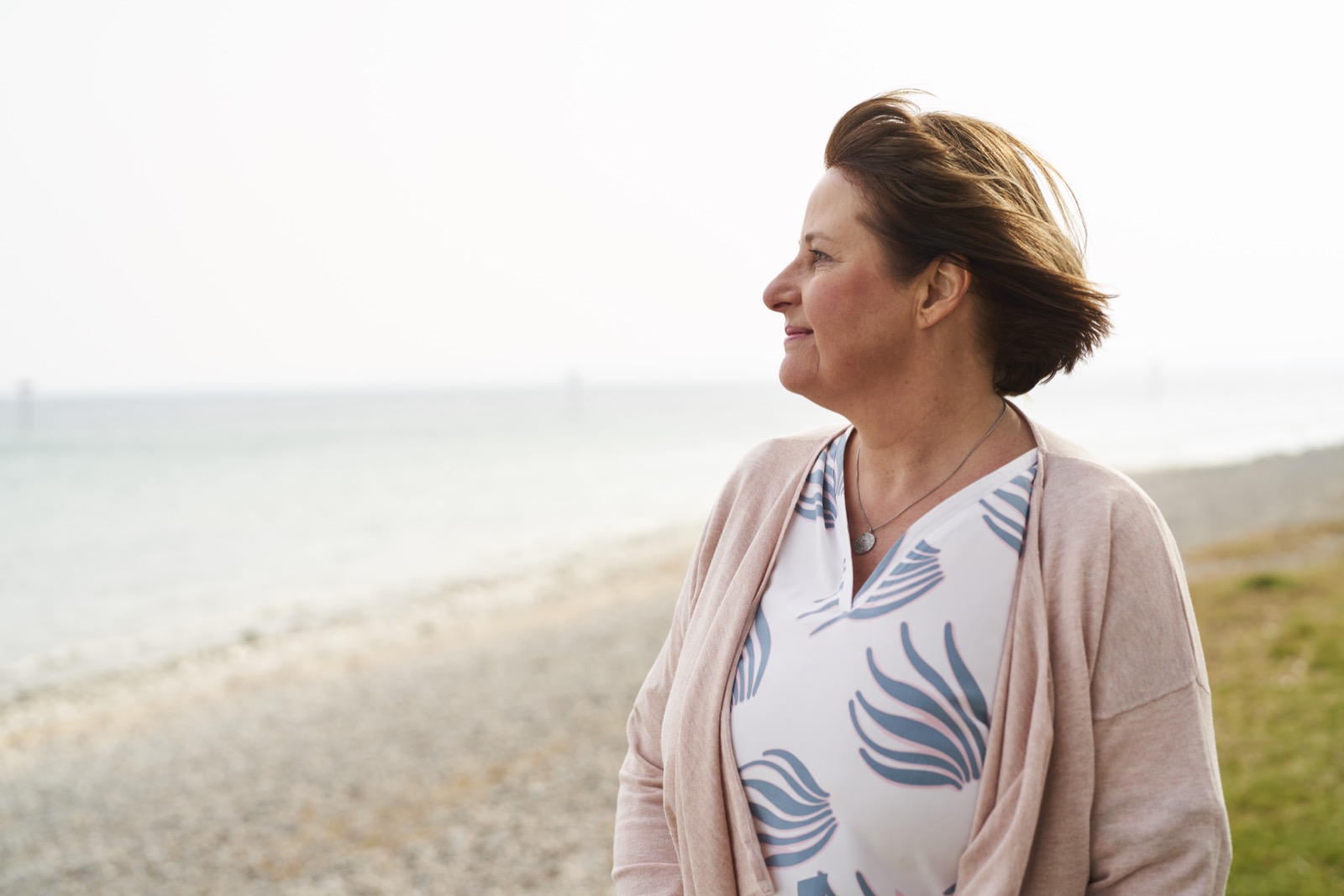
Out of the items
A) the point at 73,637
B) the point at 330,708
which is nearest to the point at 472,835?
the point at 330,708

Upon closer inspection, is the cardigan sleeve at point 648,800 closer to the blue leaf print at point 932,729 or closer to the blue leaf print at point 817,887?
the blue leaf print at point 817,887

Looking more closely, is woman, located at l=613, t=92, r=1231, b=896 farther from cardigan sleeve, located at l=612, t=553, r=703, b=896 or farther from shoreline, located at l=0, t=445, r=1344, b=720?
shoreline, located at l=0, t=445, r=1344, b=720

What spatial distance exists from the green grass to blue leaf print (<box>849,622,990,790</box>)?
8.98 ft

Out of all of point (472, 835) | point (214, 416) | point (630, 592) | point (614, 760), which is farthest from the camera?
point (214, 416)

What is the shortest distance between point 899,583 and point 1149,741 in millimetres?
403

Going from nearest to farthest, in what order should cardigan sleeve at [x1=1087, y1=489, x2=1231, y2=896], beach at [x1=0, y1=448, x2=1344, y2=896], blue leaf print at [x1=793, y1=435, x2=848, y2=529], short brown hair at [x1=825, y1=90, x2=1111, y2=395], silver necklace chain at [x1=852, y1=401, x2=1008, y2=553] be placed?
cardigan sleeve at [x1=1087, y1=489, x2=1231, y2=896], short brown hair at [x1=825, y1=90, x2=1111, y2=395], silver necklace chain at [x1=852, y1=401, x2=1008, y2=553], blue leaf print at [x1=793, y1=435, x2=848, y2=529], beach at [x1=0, y1=448, x2=1344, y2=896]

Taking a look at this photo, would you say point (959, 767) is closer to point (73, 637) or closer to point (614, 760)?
point (614, 760)

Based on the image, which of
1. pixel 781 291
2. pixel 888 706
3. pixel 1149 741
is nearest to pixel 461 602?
pixel 781 291

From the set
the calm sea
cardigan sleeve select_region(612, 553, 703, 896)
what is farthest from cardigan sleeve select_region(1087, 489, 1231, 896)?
the calm sea

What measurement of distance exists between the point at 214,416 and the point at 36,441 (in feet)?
103

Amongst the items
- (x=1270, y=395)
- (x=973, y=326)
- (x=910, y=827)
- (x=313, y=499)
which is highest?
(x=973, y=326)

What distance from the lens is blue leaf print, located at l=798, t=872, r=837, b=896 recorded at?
1.50 metres

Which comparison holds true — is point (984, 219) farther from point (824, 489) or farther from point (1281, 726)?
point (1281, 726)

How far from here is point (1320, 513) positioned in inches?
638
